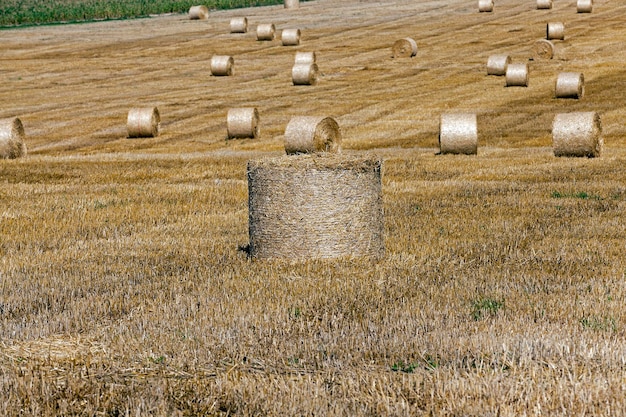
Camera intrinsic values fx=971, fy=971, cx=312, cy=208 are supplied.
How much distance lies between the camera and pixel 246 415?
5.70 meters

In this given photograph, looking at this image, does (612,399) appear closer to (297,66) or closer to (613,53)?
(297,66)

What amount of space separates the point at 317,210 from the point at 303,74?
3021cm

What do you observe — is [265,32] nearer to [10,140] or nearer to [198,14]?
[198,14]

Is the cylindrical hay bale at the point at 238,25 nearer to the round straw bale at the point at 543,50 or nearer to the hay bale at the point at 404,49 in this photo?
the hay bale at the point at 404,49

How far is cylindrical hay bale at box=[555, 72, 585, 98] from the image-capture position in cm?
3256

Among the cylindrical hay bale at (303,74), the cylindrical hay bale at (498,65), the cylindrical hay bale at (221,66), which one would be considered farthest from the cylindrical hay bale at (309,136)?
the cylindrical hay bale at (221,66)

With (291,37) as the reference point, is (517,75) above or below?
below

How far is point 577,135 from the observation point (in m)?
21.2

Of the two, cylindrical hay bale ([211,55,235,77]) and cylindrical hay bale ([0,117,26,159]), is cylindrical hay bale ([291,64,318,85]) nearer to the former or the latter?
cylindrical hay bale ([211,55,235,77])

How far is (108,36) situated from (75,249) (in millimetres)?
50550

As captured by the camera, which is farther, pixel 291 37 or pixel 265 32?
pixel 265 32

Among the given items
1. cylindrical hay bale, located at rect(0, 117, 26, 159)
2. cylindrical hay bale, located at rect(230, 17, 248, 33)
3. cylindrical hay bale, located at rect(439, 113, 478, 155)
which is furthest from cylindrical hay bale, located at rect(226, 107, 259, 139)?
cylindrical hay bale, located at rect(230, 17, 248, 33)

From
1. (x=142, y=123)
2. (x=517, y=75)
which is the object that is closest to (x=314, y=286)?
(x=142, y=123)

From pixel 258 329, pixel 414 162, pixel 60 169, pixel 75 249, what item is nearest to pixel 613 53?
pixel 414 162
